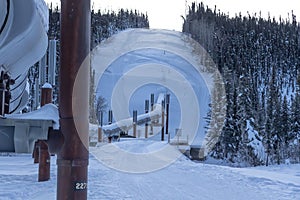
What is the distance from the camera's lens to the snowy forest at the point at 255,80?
115 feet

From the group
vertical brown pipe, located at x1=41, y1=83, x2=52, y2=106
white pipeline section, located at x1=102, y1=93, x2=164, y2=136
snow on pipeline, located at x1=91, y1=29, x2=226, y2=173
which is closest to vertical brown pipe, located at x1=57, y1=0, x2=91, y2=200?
vertical brown pipe, located at x1=41, y1=83, x2=52, y2=106

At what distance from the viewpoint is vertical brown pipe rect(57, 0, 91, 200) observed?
208 centimetres

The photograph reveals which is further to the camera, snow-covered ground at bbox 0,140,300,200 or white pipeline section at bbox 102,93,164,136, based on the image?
white pipeline section at bbox 102,93,164,136

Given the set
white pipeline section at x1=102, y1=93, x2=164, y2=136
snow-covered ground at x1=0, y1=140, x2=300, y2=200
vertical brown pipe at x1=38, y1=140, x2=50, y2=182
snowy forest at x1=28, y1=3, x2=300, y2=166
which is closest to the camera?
snow-covered ground at x1=0, y1=140, x2=300, y2=200

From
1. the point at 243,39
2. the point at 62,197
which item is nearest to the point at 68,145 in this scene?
the point at 62,197

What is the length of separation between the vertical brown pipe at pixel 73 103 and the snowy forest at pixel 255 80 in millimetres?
16434

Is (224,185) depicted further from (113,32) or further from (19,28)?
(113,32)

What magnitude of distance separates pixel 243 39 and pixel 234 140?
41.1m

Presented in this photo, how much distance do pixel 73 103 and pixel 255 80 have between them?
62751mm

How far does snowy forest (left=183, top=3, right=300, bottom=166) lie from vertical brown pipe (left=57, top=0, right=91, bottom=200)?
16.4 meters

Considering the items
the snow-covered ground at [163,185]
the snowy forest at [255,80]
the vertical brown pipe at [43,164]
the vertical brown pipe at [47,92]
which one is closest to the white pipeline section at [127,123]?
the snowy forest at [255,80]

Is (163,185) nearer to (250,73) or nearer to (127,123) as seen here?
(127,123)

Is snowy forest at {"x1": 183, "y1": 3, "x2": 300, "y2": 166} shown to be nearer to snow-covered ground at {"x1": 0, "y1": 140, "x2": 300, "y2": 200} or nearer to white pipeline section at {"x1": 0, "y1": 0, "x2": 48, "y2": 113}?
snow-covered ground at {"x1": 0, "y1": 140, "x2": 300, "y2": 200}

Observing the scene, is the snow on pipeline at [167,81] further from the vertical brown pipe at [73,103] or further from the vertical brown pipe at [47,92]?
the vertical brown pipe at [73,103]
